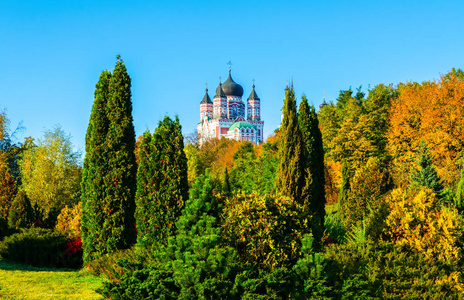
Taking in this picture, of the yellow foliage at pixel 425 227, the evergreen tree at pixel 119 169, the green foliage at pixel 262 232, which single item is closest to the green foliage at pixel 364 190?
the yellow foliage at pixel 425 227

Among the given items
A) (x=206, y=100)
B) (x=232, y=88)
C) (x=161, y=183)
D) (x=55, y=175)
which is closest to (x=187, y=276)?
(x=161, y=183)

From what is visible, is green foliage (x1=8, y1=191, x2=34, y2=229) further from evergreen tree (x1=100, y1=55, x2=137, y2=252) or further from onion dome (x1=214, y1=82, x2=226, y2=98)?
onion dome (x1=214, y1=82, x2=226, y2=98)

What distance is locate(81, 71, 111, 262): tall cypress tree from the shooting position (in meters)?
10.4

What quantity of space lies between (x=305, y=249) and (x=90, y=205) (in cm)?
666

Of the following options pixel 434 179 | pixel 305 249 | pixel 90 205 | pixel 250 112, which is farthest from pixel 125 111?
pixel 250 112

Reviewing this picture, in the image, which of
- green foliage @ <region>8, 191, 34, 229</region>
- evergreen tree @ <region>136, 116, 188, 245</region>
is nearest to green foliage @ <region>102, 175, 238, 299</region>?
evergreen tree @ <region>136, 116, 188, 245</region>

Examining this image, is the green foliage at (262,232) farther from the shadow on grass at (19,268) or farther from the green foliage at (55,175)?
the green foliage at (55,175)

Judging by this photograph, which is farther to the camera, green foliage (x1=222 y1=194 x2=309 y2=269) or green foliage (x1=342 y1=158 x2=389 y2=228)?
green foliage (x1=342 y1=158 x2=389 y2=228)

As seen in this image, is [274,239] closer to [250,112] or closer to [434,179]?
[434,179]

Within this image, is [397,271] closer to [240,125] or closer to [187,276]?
[187,276]

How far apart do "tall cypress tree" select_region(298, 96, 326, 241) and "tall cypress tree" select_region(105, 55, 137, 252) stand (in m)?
5.63

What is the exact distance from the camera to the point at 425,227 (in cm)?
743

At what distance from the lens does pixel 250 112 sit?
126 m

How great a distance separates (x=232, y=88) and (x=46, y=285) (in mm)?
109238
